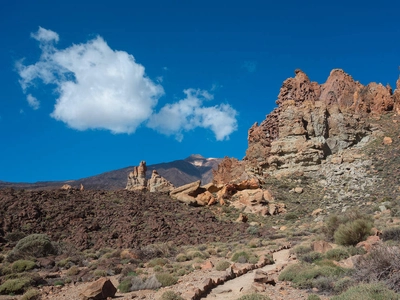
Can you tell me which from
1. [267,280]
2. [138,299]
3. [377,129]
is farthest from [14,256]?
[377,129]

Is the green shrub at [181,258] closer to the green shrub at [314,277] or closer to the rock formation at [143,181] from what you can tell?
the green shrub at [314,277]

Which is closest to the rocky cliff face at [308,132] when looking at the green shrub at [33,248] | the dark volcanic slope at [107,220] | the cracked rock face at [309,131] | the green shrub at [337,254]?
the cracked rock face at [309,131]

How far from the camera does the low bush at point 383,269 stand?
23.4ft

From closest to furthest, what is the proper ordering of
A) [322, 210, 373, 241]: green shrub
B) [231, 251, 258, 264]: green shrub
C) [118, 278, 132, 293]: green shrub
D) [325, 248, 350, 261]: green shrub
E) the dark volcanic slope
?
[118, 278, 132, 293]: green shrub
[325, 248, 350, 261]: green shrub
[231, 251, 258, 264]: green shrub
[322, 210, 373, 241]: green shrub
the dark volcanic slope

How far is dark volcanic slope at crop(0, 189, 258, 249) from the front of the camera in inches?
974

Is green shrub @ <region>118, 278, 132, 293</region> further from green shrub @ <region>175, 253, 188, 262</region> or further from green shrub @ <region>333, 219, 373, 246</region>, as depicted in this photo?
green shrub @ <region>333, 219, 373, 246</region>

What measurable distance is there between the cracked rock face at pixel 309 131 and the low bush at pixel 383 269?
3606cm

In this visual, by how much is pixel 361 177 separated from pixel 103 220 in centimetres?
2871

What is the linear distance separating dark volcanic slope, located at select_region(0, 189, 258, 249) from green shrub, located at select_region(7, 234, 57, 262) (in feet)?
9.68

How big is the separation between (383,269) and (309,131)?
4011cm

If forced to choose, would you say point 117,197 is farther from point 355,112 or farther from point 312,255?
point 355,112

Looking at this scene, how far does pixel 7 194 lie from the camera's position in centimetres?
3069

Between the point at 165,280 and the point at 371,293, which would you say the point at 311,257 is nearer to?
the point at 165,280

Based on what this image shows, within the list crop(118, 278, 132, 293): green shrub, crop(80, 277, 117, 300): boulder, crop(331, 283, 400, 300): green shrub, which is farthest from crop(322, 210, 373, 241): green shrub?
crop(80, 277, 117, 300): boulder
